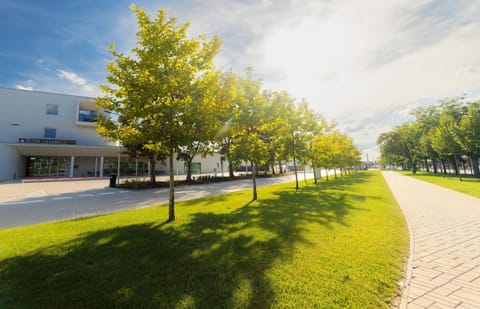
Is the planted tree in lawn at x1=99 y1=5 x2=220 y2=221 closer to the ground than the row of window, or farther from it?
closer to the ground

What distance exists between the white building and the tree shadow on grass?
2840 cm

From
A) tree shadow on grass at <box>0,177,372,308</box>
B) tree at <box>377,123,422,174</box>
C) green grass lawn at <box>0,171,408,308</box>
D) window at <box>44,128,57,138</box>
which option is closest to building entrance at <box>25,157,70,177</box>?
window at <box>44,128,57,138</box>

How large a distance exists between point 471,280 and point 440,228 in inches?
147

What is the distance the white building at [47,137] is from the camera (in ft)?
103

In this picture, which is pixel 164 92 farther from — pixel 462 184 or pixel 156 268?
pixel 462 184

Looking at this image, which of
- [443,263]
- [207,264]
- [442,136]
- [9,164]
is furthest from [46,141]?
[442,136]

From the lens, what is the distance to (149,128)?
6.74 meters

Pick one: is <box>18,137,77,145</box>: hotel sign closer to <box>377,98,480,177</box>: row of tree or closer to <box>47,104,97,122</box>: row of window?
<box>47,104,97,122</box>: row of window

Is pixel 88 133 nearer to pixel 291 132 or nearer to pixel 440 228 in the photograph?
pixel 291 132

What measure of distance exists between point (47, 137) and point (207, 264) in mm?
43703

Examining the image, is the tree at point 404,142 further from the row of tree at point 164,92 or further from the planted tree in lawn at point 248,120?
the row of tree at point 164,92

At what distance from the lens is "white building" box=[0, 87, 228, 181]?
3128 centimetres

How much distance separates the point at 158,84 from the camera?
21.1ft

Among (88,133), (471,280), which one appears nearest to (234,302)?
(471,280)
